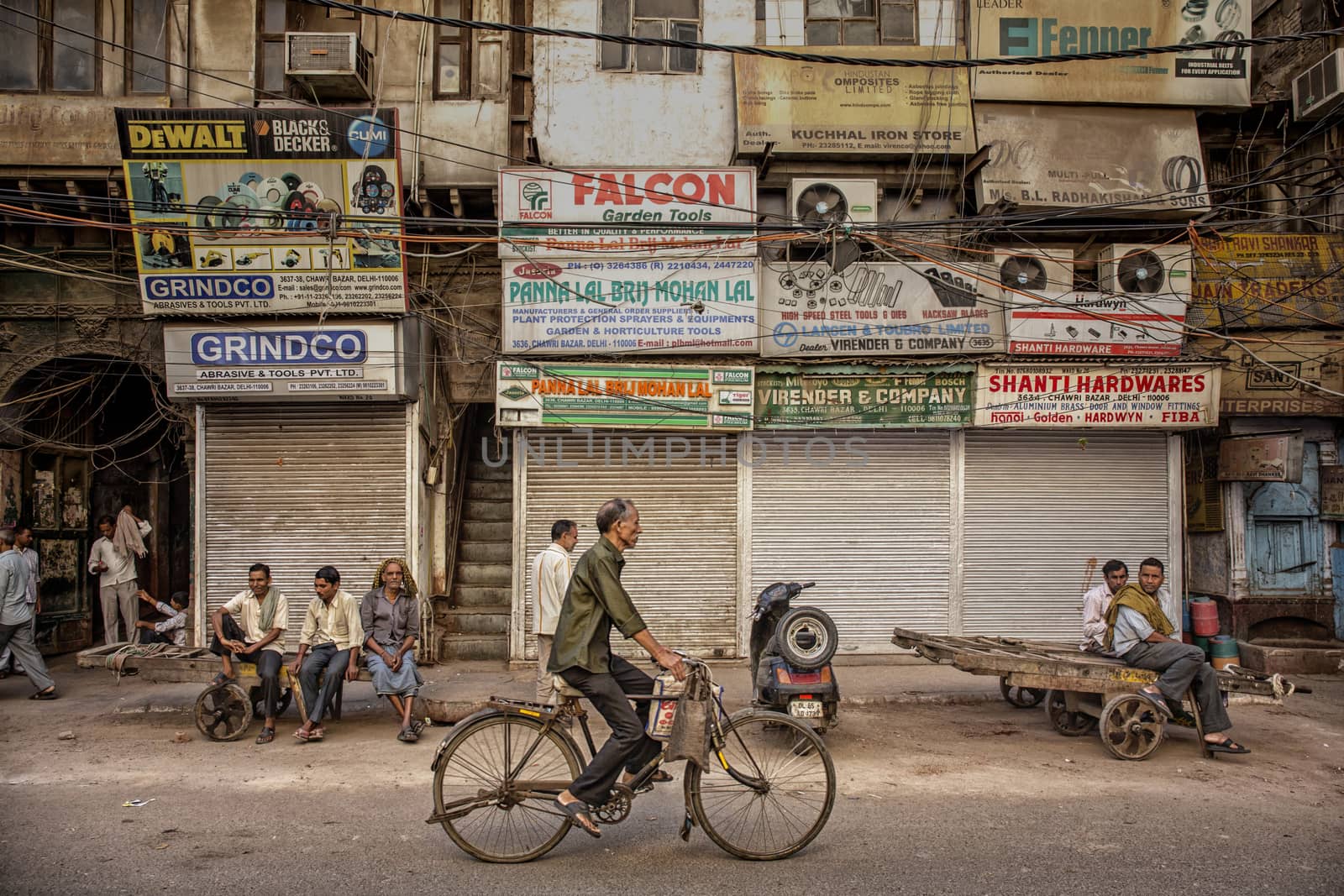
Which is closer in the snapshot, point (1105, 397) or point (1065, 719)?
point (1065, 719)

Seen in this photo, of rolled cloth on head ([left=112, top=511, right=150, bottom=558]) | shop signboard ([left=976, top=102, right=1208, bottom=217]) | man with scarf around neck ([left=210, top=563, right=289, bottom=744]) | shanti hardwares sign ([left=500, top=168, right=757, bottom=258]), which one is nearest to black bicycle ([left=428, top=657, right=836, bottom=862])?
man with scarf around neck ([left=210, top=563, right=289, bottom=744])

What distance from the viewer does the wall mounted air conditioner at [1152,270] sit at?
11.6 m

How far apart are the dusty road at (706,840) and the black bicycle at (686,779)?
0.16m

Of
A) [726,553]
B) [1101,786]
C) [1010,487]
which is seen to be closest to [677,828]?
[1101,786]

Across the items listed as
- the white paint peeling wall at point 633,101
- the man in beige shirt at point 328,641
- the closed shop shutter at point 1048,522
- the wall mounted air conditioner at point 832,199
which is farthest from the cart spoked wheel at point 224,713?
the closed shop shutter at point 1048,522

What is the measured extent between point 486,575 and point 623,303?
4061 mm

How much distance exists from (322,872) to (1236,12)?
13657 millimetres

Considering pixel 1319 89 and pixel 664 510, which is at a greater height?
pixel 1319 89

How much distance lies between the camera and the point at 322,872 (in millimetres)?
4984

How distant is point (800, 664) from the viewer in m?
7.49

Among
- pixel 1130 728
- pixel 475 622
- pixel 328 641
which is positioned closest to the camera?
pixel 1130 728

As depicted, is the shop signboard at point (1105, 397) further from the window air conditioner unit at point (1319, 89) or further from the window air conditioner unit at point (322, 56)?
the window air conditioner unit at point (322, 56)

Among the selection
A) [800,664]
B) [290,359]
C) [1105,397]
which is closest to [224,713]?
[290,359]

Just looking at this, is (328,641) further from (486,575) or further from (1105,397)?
(1105,397)
